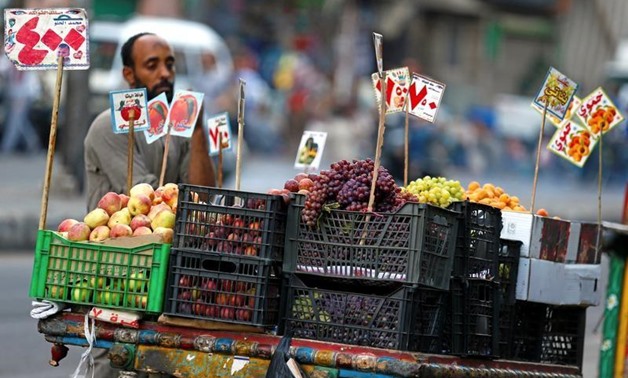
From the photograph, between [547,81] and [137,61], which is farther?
[137,61]

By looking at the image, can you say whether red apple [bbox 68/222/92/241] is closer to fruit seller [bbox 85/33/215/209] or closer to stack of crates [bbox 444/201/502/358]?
fruit seller [bbox 85/33/215/209]

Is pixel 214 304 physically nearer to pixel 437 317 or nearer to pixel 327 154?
pixel 437 317

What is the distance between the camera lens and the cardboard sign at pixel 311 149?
23.1 feet

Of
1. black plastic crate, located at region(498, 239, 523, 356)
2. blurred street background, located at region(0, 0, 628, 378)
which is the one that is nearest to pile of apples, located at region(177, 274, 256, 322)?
black plastic crate, located at region(498, 239, 523, 356)

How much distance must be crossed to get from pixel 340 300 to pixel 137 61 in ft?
8.18

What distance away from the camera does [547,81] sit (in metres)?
6.55

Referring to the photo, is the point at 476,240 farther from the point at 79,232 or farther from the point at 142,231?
the point at 79,232

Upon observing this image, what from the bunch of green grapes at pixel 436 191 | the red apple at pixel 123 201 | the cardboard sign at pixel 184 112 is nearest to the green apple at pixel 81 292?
the red apple at pixel 123 201

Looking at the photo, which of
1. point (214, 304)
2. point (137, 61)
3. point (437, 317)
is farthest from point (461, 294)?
point (137, 61)

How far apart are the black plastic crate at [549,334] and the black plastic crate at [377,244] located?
102 centimetres

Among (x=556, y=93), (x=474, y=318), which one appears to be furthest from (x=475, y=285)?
(x=556, y=93)

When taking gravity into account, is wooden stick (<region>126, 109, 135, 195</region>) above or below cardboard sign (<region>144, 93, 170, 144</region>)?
below

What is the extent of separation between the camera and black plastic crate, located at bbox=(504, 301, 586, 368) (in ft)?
20.9

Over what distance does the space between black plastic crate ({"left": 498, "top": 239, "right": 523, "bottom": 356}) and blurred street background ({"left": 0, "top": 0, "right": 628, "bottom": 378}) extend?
13.8 ft
